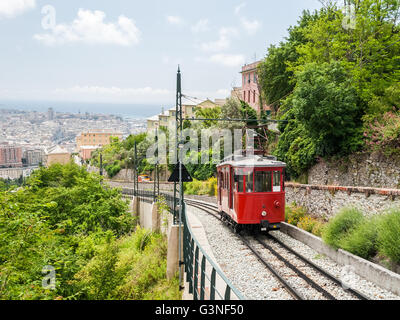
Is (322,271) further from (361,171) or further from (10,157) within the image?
(10,157)

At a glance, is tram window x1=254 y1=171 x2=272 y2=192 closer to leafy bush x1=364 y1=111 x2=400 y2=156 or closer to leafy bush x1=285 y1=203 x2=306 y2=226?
leafy bush x1=285 y1=203 x2=306 y2=226

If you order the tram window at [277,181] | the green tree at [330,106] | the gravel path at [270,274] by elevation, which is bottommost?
the gravel path at [270,274]

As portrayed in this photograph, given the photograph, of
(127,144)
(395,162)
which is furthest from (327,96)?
(127,144)

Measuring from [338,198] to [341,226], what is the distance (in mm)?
3515

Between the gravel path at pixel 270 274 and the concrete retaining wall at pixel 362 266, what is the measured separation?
5.6 inches

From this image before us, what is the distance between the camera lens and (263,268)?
10.5m

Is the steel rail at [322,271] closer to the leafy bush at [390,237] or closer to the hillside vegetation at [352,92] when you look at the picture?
the leafy bush at [390,237]

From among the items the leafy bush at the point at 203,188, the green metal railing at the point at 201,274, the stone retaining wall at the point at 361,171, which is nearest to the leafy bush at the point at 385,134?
the stone retaining wall at the point at 361,171

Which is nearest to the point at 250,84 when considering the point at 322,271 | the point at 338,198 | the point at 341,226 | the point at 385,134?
the point at 385,134

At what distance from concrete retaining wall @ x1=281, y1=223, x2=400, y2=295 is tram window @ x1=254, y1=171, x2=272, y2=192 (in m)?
2.25

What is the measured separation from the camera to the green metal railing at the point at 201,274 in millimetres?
4795

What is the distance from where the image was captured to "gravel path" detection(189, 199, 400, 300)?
8219 millimetres

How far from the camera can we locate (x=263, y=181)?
45.2ft
